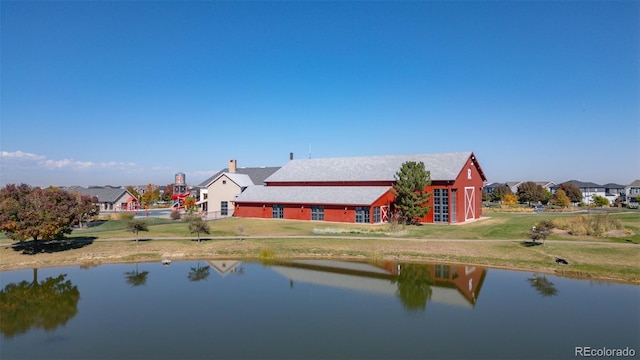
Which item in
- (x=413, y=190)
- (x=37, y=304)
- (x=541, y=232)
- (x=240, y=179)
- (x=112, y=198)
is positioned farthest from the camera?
(x=112, y=198)

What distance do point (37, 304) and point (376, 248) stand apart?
64.5 ft

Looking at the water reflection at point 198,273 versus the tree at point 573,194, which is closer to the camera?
the water reflection at point 198,273

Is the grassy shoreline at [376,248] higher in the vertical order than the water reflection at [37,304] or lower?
higher

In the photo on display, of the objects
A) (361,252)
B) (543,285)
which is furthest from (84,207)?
(543,285)

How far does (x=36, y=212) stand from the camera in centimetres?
2669

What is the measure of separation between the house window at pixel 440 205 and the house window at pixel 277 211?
1677 cm

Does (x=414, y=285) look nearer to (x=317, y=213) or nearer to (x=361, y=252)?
(x=361, y=252)

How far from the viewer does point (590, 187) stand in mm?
107125

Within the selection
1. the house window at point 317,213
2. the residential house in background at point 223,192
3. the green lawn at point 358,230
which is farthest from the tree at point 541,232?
the residential house in background at point 223,192

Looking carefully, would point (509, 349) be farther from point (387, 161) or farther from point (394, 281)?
point (387, 161)

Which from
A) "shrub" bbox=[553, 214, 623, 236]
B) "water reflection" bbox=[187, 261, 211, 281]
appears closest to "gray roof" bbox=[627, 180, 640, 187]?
"shrub" bbox=[553, 214, 623, 236]

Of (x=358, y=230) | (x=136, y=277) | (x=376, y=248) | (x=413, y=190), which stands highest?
(x=413, y=190)

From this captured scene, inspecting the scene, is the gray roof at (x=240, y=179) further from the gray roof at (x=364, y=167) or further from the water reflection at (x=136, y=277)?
the water reflection at (x=136, y=277)

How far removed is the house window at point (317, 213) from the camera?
4331 cm
